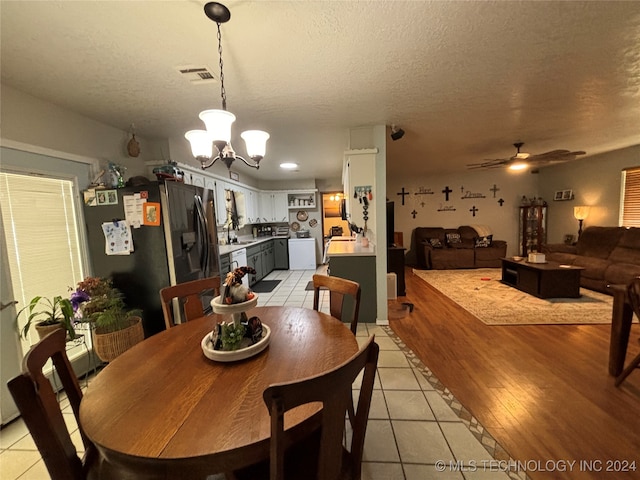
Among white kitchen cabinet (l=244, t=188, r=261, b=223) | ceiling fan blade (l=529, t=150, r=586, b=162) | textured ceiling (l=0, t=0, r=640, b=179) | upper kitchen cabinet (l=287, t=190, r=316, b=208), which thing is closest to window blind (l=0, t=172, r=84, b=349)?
textured ceiling (l=0, t=0, r=640, b=179)

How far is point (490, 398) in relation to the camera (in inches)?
74.4

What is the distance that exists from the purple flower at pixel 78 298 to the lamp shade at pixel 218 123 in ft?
5.79

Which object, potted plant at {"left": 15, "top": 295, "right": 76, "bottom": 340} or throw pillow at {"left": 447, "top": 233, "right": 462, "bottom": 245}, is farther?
throw pillow at {"left": 447, "top": 233, "right": 462, "bottom": 245}

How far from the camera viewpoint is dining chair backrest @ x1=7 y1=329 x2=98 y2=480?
0.73m

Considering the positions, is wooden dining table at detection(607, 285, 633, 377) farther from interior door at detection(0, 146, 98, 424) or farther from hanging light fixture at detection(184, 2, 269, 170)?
interior door at detection(0, 146, 98, 424)

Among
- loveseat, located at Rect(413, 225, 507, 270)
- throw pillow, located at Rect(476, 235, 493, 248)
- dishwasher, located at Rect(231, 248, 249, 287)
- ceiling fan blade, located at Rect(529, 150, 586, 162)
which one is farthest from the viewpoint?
throw pillow, located at Rect(476, 235, 493, 248)

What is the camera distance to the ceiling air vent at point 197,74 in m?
1.83

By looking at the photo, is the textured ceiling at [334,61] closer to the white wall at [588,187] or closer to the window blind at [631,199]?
the window blind at [631,199]

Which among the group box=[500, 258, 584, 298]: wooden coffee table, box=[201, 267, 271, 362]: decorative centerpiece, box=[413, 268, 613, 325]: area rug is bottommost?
box=[413, 268, 613, 325]: area rug

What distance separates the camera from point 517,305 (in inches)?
143

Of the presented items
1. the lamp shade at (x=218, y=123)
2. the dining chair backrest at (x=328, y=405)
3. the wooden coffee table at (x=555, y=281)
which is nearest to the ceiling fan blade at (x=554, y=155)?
the wooden coffee table at (x=555, y=281)

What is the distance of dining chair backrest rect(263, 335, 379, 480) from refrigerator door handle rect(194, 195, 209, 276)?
7.77 feet

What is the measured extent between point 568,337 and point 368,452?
8.66 ft

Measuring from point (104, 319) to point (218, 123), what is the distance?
1.81 meters
